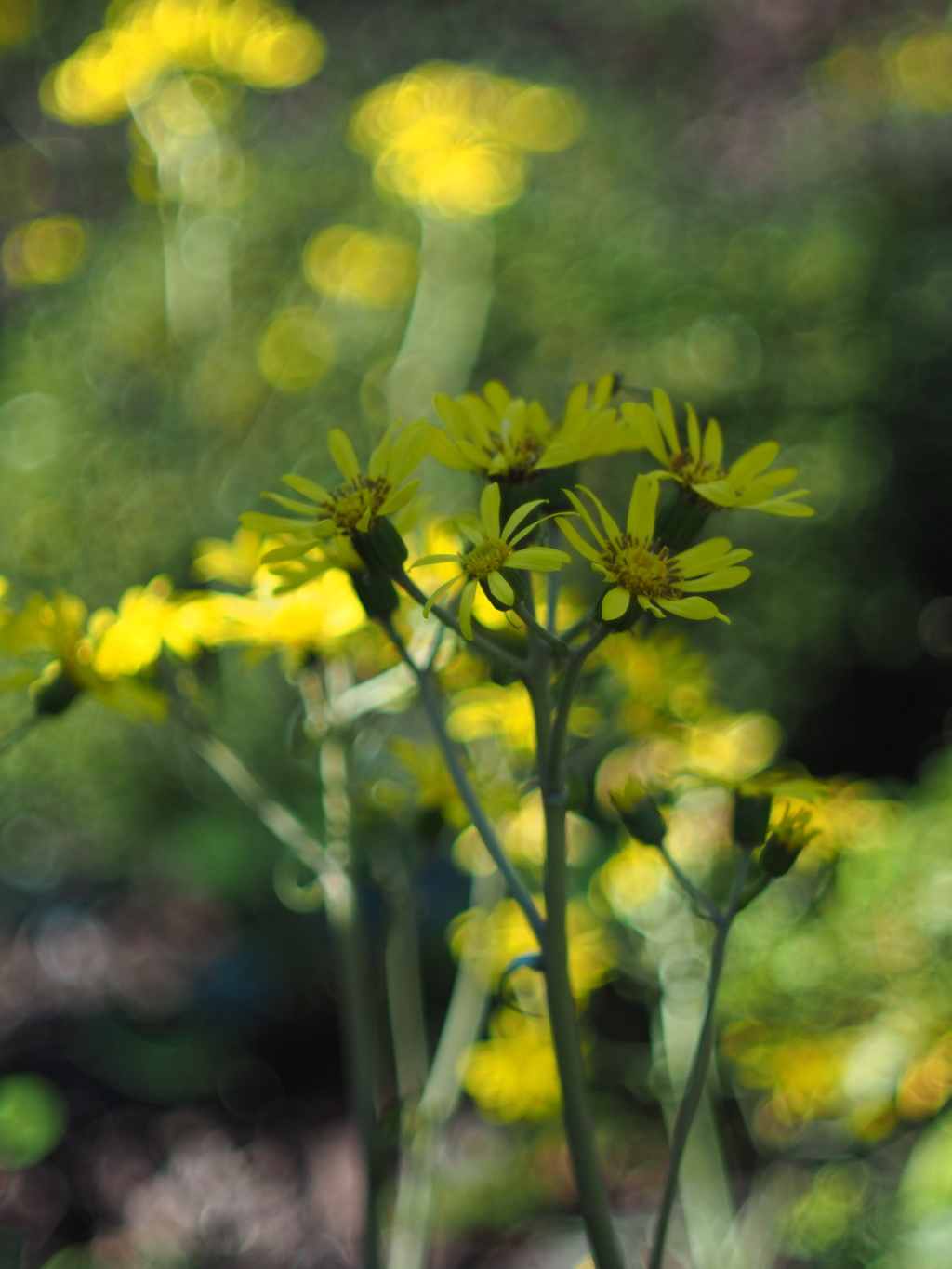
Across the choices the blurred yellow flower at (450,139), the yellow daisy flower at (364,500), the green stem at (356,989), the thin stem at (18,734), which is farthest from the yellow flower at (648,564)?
the blurred yellow flower at (450,139)

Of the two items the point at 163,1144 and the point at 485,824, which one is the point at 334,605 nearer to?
the point at 485,824

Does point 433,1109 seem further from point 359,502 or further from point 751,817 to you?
point 359,502

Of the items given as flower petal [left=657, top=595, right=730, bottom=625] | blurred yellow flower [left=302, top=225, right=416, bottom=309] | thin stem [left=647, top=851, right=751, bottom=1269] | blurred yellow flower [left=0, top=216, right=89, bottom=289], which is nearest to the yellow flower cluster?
blurred yellow flower [left=302, top=225, right=416, bottom=309]

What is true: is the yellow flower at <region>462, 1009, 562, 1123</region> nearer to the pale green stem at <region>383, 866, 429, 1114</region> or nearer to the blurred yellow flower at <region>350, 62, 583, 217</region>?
the pale green stem at <region>383, 866, 429, 1114</region>

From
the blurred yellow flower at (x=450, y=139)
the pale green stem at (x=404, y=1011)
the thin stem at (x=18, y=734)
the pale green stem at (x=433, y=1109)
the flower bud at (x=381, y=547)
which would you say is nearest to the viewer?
the flower bud at (x=381, y=547)

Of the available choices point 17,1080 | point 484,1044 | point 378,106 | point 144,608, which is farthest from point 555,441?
point 17,1080

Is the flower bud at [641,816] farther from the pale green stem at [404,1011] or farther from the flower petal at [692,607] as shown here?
the pale green stem at [404,1011]
